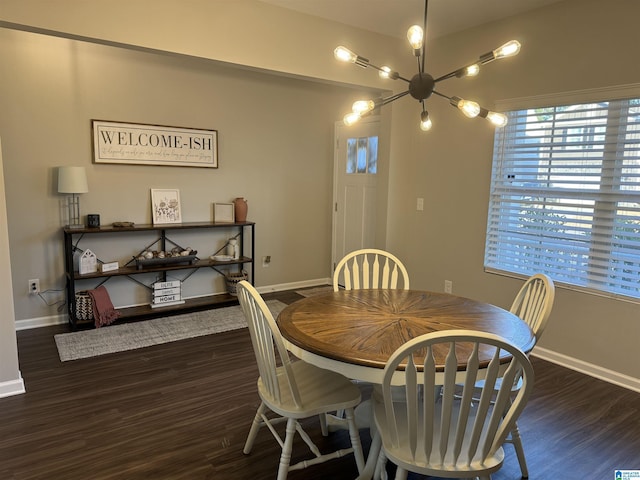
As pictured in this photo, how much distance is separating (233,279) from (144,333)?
114 cm

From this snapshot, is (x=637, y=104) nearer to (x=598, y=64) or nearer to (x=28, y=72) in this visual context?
(x=598, y=64)

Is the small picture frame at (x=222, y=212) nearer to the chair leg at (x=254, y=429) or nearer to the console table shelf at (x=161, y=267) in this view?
the console table shelf at (x=161, y=267)

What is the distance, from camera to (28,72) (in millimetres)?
3549

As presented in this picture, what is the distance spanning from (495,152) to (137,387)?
10.6 ft

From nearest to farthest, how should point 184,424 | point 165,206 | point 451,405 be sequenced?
point 451,405
point 184,424
point 165,206

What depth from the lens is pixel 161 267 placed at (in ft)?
13.6

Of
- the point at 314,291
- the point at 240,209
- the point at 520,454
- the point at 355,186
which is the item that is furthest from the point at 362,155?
the point at 520,454

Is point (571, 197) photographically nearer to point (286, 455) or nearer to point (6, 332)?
point (286, 455)

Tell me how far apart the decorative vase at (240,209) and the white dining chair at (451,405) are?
3298 millimetres

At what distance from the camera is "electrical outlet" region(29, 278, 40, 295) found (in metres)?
3.76

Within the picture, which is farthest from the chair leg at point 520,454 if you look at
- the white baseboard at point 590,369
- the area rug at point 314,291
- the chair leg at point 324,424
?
the area rug at point 314,291

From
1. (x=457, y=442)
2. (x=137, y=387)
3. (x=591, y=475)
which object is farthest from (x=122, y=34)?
(x=591, y=475)

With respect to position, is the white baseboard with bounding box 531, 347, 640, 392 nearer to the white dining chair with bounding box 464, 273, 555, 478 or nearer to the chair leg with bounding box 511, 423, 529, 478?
the white dining chair with bounding box 464, 273, 555, 478

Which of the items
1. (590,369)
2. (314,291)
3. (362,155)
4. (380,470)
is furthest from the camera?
(314,291)
